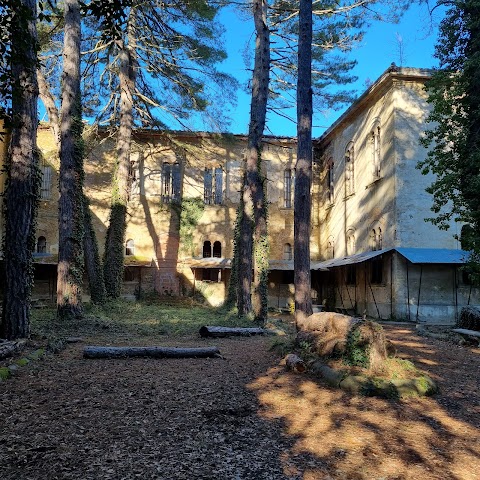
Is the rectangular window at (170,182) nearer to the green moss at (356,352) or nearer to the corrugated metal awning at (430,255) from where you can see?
the corrugated metal awning at (430,255)

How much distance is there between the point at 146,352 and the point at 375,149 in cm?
1491

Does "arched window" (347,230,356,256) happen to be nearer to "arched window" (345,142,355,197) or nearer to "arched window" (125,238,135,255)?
"arched window" (345,142,355,197)

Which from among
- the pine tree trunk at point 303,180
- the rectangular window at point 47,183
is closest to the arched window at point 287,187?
the rectangular window at point 47,183

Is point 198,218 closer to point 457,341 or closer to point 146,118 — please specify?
point 146,118

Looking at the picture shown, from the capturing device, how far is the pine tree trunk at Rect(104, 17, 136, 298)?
19.4 meters

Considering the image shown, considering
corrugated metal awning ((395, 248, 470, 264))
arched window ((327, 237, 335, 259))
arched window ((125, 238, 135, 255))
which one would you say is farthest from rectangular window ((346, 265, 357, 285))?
arched window ((125, 238, 135, 255))

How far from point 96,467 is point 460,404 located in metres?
4.34

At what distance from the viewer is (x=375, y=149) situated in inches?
758

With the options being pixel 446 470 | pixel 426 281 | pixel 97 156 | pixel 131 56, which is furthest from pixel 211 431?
pixel 97 156

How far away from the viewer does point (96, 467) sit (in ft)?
11.4

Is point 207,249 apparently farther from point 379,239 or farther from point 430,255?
point 430,255

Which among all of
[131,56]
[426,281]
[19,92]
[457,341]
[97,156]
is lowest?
[457,341]

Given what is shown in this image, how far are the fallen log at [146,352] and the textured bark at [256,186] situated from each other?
6.48 meters

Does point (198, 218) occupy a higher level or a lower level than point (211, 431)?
higher
